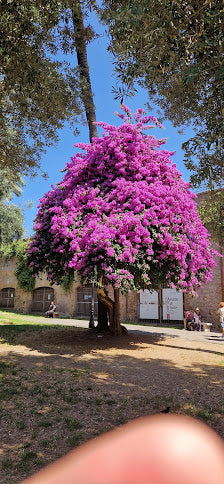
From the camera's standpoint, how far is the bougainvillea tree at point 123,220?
328 inches

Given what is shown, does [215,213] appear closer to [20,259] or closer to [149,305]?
[149,305]

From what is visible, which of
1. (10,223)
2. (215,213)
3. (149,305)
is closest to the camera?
(215,213)

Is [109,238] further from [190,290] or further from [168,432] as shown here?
[168,432]

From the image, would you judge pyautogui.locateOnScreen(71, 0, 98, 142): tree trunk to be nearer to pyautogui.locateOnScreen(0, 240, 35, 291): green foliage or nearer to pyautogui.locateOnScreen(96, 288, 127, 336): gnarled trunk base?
pyautogui.locateOnScreen(96, 288, 127, 336): gnarled trunk base

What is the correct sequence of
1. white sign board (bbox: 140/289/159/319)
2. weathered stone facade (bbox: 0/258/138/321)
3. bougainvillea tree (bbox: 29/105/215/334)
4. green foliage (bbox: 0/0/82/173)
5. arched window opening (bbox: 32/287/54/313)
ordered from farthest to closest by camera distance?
arched window opening (bbox: 32/287/54/313) < weathered stone facade (bbox: 0/258/138/321) < white sign board (bbox: 140/289/159/319) < bougainvillea tree (bbox: 29/105/215/334) < green foliage (bbox: 0/0/82/173)

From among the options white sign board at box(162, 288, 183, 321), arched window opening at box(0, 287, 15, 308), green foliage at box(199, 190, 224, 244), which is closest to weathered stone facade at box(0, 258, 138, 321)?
arched window opening at box(0, 287, 15, 308)

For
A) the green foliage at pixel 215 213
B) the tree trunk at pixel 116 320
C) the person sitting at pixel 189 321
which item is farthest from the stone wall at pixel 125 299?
the green foliage at pixel 215 213

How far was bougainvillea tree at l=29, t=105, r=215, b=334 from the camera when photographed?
8.34 m

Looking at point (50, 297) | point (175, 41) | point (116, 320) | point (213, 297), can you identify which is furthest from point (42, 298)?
point (175, 41)

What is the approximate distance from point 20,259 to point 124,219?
22851mm

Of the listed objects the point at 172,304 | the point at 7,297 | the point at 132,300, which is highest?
the point at 7,297

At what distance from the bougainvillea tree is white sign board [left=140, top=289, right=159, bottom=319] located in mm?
9542

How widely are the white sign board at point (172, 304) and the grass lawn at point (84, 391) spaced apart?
30.8 ft

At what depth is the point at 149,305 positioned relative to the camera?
20828 mm
